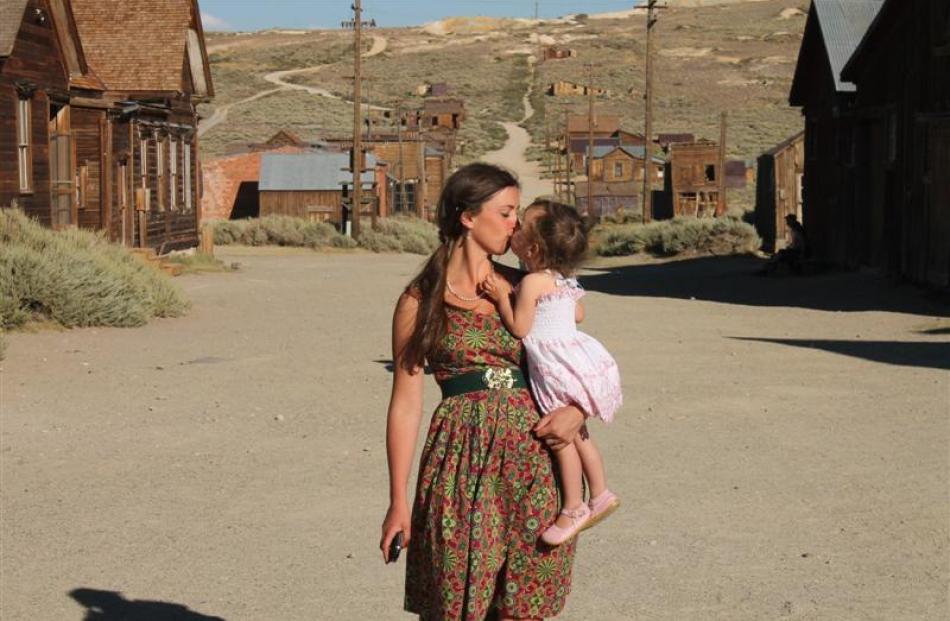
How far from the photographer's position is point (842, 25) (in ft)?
93.6

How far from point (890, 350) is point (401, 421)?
11845 millimetres

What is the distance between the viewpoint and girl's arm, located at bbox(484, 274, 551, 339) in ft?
14.3

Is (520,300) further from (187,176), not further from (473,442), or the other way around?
(187,176)

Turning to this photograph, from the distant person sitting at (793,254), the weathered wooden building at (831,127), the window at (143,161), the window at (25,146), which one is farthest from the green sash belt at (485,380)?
the window at (143,161)

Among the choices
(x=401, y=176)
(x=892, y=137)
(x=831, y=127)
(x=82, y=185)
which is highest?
(x=831, y=127)

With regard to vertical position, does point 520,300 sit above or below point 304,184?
below

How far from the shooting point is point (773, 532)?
7680 mm

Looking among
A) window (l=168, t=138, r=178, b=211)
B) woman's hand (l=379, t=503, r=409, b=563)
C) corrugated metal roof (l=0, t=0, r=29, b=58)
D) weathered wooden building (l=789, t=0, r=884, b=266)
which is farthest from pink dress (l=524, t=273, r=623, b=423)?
window (l=168, t=138, r=178, b=211)

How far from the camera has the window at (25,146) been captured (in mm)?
23531

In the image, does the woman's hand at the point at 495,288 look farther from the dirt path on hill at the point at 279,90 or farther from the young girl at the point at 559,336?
the dirt path on hill at the point at 279,90

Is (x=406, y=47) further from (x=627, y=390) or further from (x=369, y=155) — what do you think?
(x=627, y=390)

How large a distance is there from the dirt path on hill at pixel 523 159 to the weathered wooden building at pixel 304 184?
33.9 ft

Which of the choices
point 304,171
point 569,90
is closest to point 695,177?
point 304,171

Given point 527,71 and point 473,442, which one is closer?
point 473,442
